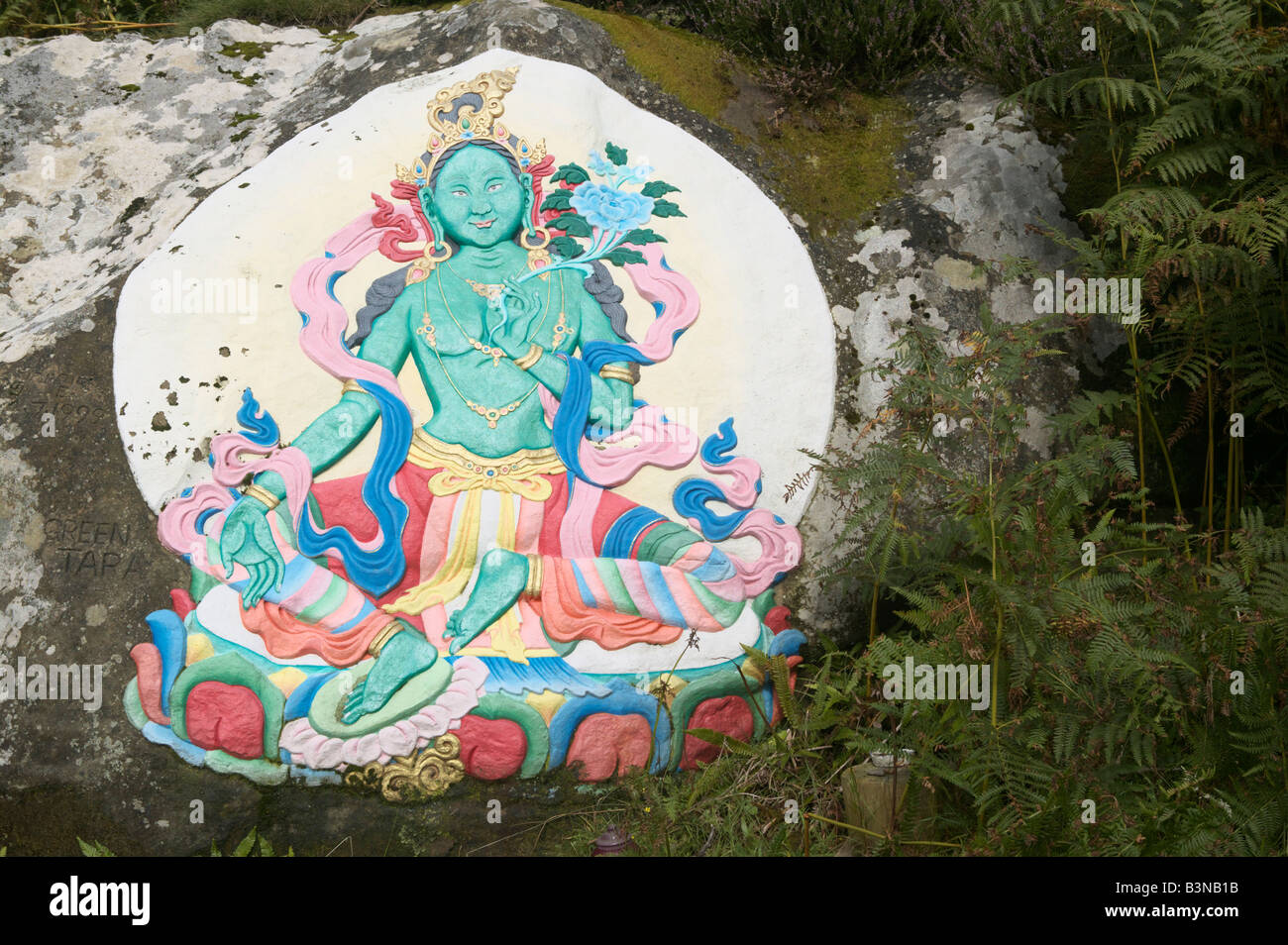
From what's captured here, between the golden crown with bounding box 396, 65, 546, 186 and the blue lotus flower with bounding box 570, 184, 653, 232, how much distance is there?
0.87 ft

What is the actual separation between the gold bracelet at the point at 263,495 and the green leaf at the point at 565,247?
62.1 inches

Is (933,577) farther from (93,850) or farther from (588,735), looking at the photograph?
(93,850)

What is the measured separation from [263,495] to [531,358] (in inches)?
47.9

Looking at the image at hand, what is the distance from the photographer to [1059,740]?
3594mm

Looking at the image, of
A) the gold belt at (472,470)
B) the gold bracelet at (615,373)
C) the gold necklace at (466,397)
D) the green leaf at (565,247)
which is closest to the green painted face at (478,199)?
the green leaf at (565,247)

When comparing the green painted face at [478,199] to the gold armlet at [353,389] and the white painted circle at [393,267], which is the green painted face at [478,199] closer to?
the white painted circle at [393,267]

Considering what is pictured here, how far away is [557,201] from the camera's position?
5117 millimetres

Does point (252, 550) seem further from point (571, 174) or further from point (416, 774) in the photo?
point (571, 174)

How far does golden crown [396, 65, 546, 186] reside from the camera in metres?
5.15

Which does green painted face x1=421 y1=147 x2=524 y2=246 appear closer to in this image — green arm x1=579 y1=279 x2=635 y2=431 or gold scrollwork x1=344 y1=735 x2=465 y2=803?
green arm x1=579 y1=279 x2=635 y2=431

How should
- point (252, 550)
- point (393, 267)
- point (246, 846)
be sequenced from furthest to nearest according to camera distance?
1. point (393, 267)
2. point (252, 550)
3. point (246, 846)

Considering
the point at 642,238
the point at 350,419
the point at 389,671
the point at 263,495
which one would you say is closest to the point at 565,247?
the point at 642,238

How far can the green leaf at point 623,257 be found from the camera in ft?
16.6

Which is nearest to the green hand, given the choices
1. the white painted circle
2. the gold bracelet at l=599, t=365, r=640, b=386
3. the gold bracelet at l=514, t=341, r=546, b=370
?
the white painted circle
